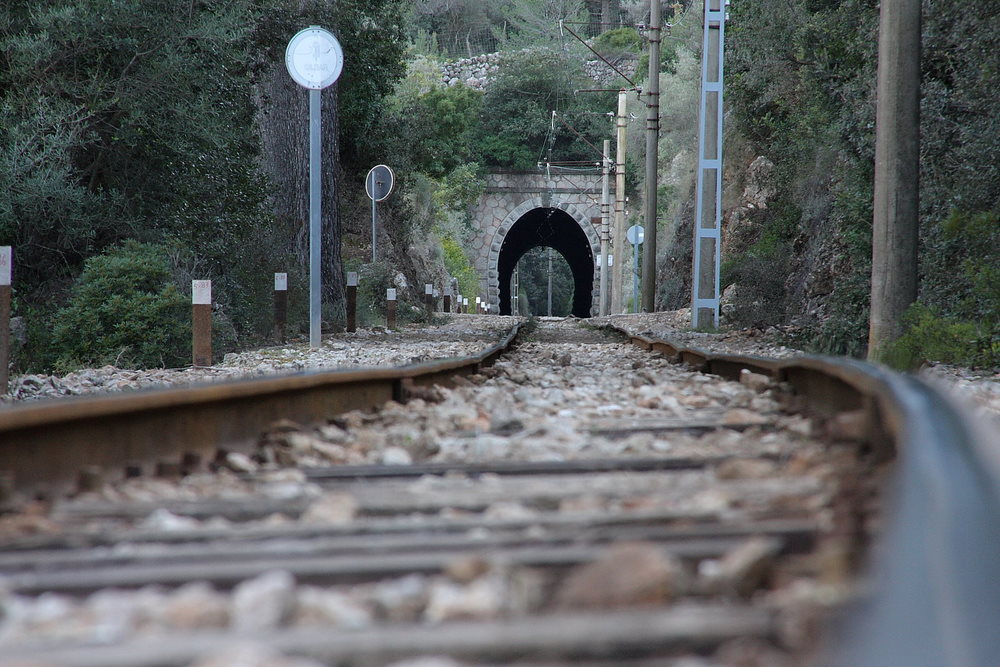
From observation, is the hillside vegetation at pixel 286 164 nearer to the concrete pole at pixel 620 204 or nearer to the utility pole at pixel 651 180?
the utility pole at pixel 651 180

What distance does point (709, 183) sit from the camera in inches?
632

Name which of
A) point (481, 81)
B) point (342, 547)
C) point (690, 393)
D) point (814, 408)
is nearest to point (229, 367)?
point (690, 393)

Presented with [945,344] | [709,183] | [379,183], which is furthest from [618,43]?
[945,344]

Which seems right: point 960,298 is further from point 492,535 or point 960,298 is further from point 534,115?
point 534,115

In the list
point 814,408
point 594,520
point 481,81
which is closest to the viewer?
point 594,520

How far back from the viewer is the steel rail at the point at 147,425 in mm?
2768

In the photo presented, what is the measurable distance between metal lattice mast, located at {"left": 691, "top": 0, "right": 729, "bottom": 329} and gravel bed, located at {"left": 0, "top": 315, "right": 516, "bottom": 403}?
343 cm

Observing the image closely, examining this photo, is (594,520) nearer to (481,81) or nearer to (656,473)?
(656,473)

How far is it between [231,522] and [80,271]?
843 cm

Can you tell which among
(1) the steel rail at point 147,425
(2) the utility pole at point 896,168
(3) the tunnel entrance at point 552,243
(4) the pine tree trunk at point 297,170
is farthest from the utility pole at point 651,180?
(3) the tunnel entrance at point 552,243

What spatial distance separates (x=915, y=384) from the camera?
2.77 meters

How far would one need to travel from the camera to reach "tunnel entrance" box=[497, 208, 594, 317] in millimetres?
52969

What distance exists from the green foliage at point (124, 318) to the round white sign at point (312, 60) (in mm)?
2522

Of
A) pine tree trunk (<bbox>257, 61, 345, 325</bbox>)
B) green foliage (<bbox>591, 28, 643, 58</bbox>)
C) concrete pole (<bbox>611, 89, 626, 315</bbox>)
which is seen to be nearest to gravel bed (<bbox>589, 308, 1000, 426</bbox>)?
pine tree trunk (<bbox>257, 61, 345, 325</bbox>)
